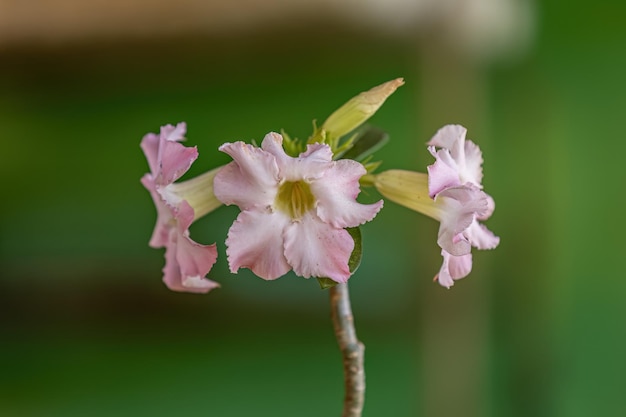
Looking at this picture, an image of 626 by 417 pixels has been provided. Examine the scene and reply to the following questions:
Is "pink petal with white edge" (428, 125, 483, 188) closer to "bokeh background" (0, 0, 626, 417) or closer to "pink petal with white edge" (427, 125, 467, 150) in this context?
"pink petal with white edge" (427, 125, 467, 150)

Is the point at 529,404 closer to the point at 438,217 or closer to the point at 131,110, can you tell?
the point at 131,110

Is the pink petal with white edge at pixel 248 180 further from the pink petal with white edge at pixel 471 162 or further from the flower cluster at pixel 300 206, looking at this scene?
the pink petal with white edge at pixel 471 162

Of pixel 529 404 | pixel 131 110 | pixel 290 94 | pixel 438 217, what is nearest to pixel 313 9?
pixel 290 94

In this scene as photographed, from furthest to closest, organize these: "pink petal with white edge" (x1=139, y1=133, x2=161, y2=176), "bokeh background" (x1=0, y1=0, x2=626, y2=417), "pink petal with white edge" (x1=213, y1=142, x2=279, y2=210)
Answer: "bokeh background" (x1=0, y1=0, x2=626, y2=417) < "pink petal with white edge" (x1=139, y1=133, x2=161, y2=176) < "pink petal with white edge" (x1=213, y1=142, x2=279, y2=210)

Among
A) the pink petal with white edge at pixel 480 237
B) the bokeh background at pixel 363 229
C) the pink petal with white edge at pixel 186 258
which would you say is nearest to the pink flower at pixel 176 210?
the pink petal with white edge at pixel 186 258

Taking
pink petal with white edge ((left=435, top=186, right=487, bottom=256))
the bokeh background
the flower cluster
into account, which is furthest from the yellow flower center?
the bokeh background

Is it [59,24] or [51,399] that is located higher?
[59,24]

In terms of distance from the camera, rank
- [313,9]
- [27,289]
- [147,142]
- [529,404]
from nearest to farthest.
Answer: [147,142] < [313,9] < [529,404] < [27,289]
